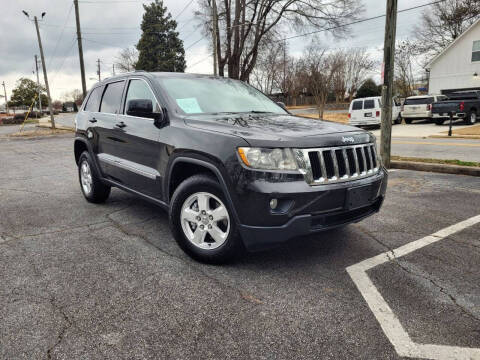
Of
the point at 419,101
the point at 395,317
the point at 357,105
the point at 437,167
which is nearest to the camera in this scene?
the point at 395,317

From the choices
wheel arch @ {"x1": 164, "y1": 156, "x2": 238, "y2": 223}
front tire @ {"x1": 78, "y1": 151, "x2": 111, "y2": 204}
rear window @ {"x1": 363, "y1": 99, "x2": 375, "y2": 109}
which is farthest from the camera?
rear window @ {"x1": 363, "y1": 99, "x2": 375, "y2": 109}

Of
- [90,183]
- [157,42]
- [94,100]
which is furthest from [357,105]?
[157,42]

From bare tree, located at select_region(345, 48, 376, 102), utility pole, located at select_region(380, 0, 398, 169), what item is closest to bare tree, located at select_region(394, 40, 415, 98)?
bare tree, located at select_region(345, 48, 376, 102)

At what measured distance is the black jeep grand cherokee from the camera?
2857 mm

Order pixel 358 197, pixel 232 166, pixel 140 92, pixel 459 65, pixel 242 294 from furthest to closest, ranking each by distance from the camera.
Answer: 1. pixel 459 65
2. pixel 140 92
3. pixel 358 197
4. pixel 232 166
5. pixel 242 294

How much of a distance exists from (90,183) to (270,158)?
3517mm

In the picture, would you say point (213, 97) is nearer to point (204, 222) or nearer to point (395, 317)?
point (204, 222)

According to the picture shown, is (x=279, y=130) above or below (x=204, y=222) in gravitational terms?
above

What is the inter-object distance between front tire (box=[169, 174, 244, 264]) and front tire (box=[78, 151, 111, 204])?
7.63ft

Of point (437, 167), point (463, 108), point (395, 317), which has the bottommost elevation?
point (395, 317)

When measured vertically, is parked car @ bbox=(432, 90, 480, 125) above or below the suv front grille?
above

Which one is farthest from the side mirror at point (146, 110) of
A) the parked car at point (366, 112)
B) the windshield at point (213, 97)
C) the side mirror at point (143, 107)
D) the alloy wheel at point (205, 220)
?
the parked car at point (366, 112)

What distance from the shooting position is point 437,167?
7.74 metres

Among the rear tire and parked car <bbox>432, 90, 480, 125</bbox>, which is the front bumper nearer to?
parked car <bbox>432, 90, 480, 125</bbox>
